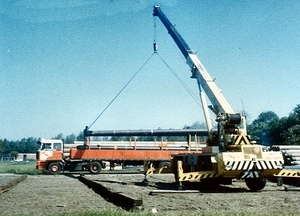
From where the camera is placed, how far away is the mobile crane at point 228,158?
9.85m

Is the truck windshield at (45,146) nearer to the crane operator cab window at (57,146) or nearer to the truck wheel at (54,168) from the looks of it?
the crane operator cab window at (57,146)

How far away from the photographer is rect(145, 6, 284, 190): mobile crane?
9852mm

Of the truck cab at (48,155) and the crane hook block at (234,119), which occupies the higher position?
the crane hook block at (234,119)

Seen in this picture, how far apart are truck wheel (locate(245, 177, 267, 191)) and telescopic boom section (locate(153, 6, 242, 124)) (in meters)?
2.03

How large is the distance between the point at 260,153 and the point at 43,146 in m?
17.8

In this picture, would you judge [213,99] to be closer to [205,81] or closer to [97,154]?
[205,81]

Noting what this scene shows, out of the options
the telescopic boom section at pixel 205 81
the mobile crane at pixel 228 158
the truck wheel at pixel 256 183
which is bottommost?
the truck wheel at pixel 256 183

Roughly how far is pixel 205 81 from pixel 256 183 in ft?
16.1

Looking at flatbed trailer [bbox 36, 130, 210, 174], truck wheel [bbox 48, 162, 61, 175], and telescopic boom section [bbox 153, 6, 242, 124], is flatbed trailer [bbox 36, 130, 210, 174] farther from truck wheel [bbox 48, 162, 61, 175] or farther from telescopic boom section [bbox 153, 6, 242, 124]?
telescopic boom section [bbox 153, 6, 242, 124]

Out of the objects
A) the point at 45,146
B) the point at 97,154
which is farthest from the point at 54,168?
the point at 97,154

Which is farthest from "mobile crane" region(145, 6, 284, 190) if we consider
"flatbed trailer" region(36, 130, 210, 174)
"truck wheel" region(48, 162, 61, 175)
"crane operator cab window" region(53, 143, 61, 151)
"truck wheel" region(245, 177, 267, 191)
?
"crane operator cab window" region(53, 143, 61, 151)

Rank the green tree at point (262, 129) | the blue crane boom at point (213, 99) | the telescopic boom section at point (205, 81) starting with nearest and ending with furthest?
the blue crane boom at point (213, 99) → the telescopic boom section at point (205, 81) → the green tree at point (262, 129)

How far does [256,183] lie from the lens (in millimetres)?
10695

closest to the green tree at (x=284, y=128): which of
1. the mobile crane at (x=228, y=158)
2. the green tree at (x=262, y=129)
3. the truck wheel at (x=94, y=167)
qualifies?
the green tree at (x=262, y=129)
